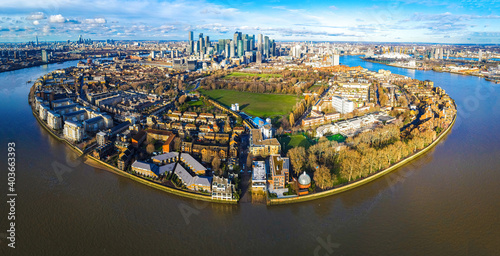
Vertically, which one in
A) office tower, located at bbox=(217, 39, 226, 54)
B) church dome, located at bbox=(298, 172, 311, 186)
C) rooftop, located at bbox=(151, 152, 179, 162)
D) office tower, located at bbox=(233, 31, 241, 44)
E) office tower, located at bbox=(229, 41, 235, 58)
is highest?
office tower, located at bbox=(233, 31, 241, 44)

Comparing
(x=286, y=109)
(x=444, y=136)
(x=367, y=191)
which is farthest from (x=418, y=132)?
(x=286, y=109)

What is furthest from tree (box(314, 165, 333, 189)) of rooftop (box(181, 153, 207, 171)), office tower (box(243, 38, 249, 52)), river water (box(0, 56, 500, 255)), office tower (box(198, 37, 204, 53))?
office tower (box(198, 37, 204, 53))

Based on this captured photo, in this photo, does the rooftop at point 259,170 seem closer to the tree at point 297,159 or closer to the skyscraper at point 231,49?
the tree at point 297,159

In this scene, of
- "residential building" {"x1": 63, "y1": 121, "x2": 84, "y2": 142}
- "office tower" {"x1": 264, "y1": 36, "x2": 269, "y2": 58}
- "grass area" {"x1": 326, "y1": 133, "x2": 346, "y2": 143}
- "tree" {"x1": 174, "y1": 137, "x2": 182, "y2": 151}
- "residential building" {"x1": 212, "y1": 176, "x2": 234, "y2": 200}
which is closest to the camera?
"residential building" {"x1": 212, "y1": 176, "x2": 234, "y2": 200}

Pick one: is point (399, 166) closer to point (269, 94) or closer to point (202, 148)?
point (202, 148)

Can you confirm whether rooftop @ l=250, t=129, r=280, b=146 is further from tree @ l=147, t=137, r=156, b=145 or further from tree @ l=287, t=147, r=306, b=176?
tree @ l=147, t=137, r=156, b=145

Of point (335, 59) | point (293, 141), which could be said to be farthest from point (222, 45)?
point (293, 141)
